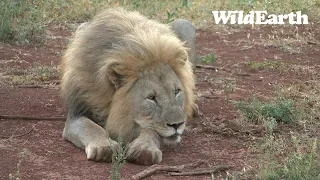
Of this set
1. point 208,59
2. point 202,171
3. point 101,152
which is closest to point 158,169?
point 202,171

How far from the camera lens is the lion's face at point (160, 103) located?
4.18 meters

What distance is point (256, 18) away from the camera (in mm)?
11047

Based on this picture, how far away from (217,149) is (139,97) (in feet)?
2.65

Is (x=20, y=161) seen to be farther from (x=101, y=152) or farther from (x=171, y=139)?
(x=171, y=139)

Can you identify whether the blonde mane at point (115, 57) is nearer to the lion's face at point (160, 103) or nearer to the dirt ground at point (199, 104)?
the lion's face at point (160, 103)

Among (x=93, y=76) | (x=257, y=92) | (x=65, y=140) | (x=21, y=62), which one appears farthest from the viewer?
(x=21, y=62)

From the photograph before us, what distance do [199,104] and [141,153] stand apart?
6.52 ft

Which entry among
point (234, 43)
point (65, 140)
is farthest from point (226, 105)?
point (234, 43)

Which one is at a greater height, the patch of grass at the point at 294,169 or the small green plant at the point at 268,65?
the patch of grass at the point at 294,169

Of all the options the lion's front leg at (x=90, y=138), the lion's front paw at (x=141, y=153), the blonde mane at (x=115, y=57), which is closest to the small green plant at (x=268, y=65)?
the blonde mane at (x=115, y=57)

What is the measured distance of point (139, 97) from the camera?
430 centimetres

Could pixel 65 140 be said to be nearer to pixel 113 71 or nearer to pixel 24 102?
pixel 113 71

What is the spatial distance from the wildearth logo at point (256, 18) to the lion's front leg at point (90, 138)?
637 centimetres

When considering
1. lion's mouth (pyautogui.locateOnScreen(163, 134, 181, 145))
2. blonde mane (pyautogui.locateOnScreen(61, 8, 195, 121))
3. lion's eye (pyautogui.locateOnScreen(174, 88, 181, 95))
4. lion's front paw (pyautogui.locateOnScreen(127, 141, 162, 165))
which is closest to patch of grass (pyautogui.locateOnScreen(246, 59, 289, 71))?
blonde mane (pyautogui.locateOnScreen(61, 8, 195, 121))
